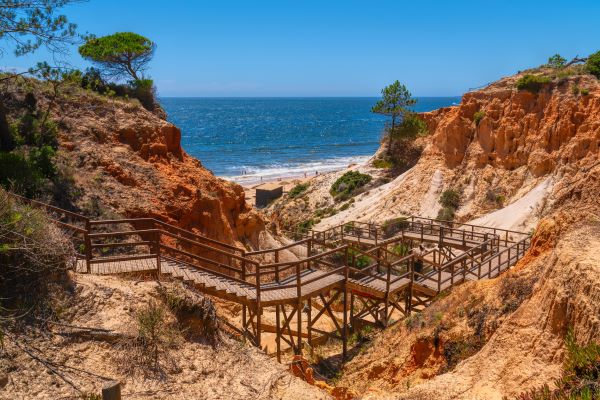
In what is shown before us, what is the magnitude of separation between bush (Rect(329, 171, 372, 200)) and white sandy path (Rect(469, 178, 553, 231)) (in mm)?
14579

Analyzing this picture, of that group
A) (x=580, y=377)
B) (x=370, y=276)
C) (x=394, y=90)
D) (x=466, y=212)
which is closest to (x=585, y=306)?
(x=580, y=377)

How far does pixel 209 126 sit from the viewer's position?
148 meters

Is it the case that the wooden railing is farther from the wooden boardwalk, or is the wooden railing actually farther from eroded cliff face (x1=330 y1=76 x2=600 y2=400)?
eroded cliff face (x1=330 y1=76 x2=600 y2=400)

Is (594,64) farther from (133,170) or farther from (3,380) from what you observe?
(3,380)

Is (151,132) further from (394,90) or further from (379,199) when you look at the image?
(394,90)


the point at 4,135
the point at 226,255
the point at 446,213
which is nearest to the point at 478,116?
the point at 446,213

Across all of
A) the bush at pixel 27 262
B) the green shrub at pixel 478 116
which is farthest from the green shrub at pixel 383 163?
the bush at pixel 27 262

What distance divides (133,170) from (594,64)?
27.8 m

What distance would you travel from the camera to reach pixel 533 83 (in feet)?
110

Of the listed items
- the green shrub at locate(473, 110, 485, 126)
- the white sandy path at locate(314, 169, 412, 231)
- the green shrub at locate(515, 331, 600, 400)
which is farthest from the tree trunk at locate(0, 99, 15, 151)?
the green shrub at locate(473, 110, 485, 126)

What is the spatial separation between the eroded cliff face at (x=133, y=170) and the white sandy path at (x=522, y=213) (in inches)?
557

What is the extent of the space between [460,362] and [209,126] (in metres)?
142

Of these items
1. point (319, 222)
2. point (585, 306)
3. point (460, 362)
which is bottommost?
point (319, 222)

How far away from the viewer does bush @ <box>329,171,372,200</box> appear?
1730 inches
